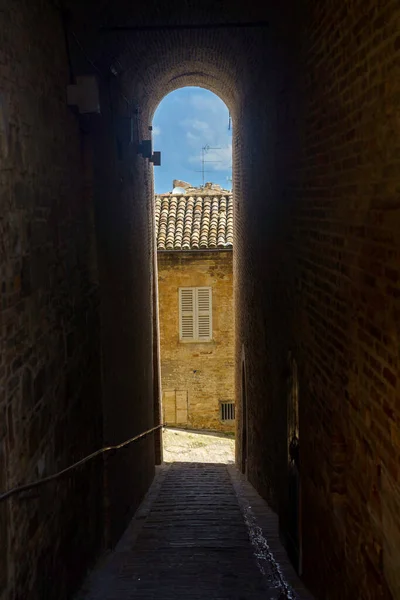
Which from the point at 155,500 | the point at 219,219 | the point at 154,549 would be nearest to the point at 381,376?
the point at 154,549

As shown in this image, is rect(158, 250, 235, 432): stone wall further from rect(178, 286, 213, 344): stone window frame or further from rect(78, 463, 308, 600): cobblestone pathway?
rect(78, 463, 308, 600): cobblestone pathway

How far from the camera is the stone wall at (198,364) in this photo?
19.5 meters

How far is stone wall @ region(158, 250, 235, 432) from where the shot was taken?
63.9 ft

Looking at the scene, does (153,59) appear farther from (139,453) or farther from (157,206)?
(157,206)

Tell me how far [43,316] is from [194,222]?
1490 centimetres

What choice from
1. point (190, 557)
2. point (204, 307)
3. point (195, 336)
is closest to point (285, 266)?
point (190, 557)

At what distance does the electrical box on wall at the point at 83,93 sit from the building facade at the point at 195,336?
13638mm

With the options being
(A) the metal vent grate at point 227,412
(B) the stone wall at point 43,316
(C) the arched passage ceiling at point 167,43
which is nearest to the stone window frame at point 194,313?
(A) the metal vent grate at point 227,412

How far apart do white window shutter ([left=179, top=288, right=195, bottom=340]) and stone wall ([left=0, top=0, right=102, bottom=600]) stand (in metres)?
13.0

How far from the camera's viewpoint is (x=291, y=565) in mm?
6309

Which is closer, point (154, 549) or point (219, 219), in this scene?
point (154, 549)

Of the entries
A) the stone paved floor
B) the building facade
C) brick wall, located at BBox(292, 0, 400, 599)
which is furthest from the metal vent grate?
brick wall, located at BBox(292, 0, 400, 599)

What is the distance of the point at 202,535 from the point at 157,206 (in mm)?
13432

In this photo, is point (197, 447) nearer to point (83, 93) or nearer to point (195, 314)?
point (195, 314)
